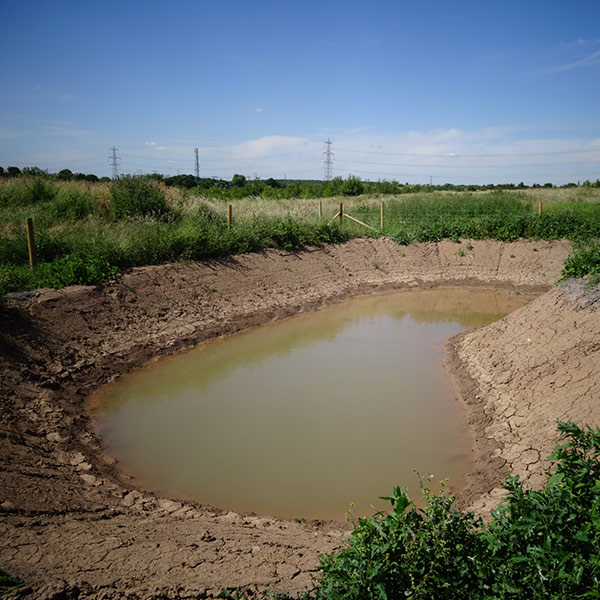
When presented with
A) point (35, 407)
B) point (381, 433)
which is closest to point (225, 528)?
point (381, 433)

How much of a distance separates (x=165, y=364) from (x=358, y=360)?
427cm

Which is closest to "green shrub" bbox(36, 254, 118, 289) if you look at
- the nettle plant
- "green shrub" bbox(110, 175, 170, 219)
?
"green shrub" bbox(110, 175, 170, 219)

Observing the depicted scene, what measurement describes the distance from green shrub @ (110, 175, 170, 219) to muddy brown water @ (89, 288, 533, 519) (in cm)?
663

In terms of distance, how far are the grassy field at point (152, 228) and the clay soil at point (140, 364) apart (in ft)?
2.33

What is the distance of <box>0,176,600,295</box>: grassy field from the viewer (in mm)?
11789

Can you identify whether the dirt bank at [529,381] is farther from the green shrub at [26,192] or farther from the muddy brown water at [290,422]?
the green shrub at [26,192]

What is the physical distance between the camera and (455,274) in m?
20.5

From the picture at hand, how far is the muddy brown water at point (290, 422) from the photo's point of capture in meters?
6.33

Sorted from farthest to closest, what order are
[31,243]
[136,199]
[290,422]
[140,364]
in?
[136,199] < [31,243] < [140,364] < [290,422]

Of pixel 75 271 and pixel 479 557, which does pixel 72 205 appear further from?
pixel 479 557

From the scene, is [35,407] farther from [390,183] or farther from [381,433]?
[390,183]

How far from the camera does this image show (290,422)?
789cm

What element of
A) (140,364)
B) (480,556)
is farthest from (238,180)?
(480,556)

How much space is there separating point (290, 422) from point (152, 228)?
8992 mm
